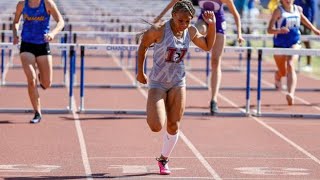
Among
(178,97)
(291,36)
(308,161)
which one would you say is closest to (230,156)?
(308,161)

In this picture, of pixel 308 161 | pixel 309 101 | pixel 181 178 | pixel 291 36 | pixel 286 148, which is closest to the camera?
pixel 181 178

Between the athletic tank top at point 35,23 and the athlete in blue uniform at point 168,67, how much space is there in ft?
13.5

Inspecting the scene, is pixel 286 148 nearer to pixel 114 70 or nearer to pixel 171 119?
pixel 171 119

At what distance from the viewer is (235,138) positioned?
1391 cm

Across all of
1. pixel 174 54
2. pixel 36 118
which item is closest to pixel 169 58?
pixel 174 54

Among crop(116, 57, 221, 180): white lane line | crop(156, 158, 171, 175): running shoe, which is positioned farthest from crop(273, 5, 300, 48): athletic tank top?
crop(156, 158, 171, 175): running shoe

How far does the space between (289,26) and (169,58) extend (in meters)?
7.28

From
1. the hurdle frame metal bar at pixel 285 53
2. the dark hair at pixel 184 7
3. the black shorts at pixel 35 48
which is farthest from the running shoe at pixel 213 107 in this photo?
the dark hair at pixel 184 7

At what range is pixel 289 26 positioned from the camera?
1781 centimetres

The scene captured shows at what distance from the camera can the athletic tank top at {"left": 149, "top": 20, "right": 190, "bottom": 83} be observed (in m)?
10.7

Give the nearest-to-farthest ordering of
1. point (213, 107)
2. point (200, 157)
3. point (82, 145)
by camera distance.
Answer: point (200, 157) < point (82, 145) < point (213, 107)

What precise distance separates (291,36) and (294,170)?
6.81 m

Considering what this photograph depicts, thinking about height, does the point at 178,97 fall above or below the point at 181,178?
above

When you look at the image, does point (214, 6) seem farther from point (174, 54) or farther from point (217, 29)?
point (174, 54)
